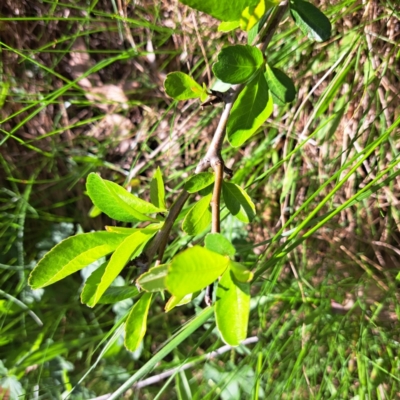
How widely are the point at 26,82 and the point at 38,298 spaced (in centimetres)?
61

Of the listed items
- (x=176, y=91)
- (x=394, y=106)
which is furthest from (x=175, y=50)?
(x=176, y=91)

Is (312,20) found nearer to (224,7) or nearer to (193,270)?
(224,7)

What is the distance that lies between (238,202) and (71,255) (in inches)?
8.4

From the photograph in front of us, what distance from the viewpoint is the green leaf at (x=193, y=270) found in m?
0.39

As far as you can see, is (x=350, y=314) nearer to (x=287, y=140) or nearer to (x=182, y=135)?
(x=287, y=140)

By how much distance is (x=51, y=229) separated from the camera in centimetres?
132

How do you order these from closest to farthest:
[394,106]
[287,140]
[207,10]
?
[207,10]
[394,106]
[287,140]

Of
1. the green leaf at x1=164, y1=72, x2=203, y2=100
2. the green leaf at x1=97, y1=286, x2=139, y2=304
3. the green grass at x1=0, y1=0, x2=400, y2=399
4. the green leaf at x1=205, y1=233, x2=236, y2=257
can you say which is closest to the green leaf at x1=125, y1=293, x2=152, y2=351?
the green leaf at x1=97, y1=286, x2=139, y2=304

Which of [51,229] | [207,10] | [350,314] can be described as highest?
[207,10]

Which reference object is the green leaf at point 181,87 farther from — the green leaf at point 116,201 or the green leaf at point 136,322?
the green leaf at point 136,322

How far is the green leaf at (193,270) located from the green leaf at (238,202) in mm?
102

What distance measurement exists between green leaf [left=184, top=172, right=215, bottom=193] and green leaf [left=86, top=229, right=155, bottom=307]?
7cm

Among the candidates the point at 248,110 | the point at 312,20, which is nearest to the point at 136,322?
the point at 248,110

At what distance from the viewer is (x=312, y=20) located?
56cm
